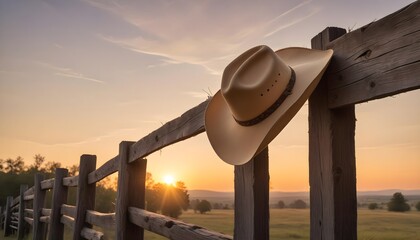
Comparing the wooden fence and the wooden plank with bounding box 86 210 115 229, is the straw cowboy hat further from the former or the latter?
the wooden plank with bounding box 86 210 115 229

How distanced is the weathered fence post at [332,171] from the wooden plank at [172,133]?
0.81 m

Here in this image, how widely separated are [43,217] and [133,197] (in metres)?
5.09

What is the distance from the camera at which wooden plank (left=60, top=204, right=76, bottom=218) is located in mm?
5949

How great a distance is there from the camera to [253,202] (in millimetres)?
2059

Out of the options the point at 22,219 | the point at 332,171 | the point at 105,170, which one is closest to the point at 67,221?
the point at 105,170

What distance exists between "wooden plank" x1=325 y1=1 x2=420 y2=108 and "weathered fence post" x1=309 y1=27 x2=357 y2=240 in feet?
0.27

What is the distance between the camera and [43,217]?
824 centimetres

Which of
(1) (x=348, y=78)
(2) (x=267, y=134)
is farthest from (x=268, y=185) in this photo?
(1) (x=348, y=78)

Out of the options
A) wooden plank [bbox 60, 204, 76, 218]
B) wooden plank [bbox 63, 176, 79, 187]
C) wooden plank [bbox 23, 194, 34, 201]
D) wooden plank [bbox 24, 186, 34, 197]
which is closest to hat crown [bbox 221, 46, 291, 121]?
wooden plank [bbox 63, 176, 79, 187]

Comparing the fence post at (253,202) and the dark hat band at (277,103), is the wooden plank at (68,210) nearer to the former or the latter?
the fence post at (253,202)

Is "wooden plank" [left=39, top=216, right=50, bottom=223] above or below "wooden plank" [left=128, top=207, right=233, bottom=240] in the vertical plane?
below

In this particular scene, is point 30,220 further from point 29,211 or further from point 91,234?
point 91,234

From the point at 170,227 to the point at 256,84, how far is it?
137cm

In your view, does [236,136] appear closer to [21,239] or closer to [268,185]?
[268,185]
